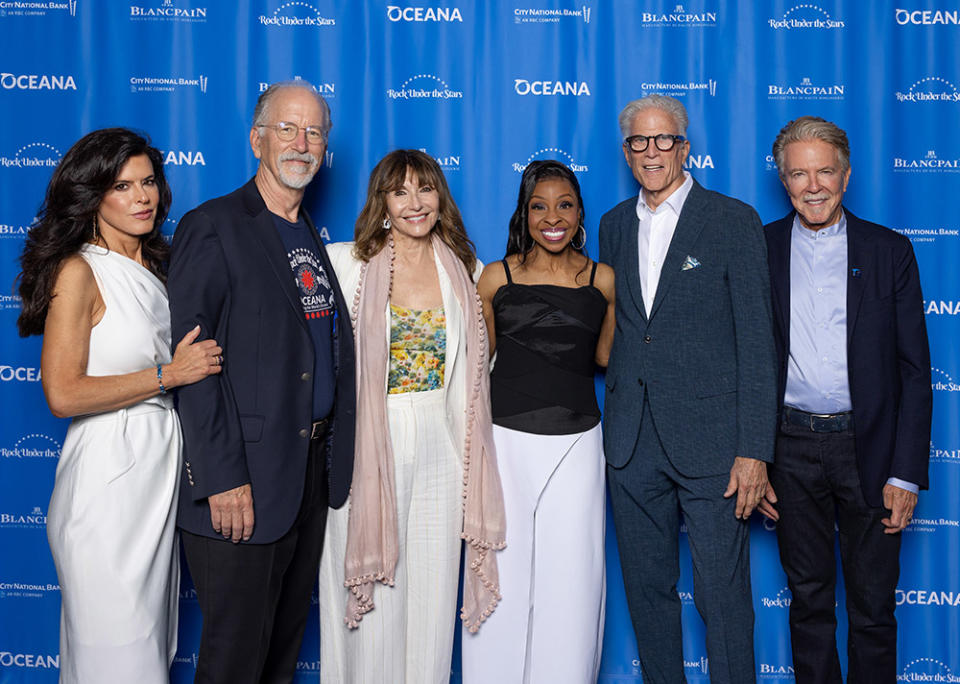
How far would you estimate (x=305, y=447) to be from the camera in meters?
2.09

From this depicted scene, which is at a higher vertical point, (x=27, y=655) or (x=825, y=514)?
(x=825, y=514)

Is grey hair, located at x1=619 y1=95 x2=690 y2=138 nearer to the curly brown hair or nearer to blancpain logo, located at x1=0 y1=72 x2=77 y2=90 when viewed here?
the curly brown hair

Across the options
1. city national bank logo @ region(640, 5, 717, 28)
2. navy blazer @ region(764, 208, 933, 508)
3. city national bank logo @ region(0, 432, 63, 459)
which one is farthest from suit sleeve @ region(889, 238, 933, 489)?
city national bank logo @ region(0, 432, 63, 459)

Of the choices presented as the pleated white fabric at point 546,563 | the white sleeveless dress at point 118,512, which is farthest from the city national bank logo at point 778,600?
the white sleeveless dress at point 118,512

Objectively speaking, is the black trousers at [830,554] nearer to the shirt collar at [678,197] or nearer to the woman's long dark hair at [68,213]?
the shirt collar at [678,197]

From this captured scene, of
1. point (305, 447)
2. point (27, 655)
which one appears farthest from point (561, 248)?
point (27, 655)

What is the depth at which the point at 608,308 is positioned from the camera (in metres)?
2.55

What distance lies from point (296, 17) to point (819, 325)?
7.25ft

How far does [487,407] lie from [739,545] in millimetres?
858

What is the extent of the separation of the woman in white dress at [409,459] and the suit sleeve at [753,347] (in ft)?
2.47

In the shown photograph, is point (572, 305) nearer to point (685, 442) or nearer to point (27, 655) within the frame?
point (685, 442)

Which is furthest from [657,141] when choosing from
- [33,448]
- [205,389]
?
[33,448]

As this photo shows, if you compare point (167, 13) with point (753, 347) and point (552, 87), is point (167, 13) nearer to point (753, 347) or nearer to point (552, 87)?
point (552, 87)

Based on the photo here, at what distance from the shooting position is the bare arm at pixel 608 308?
253cm
